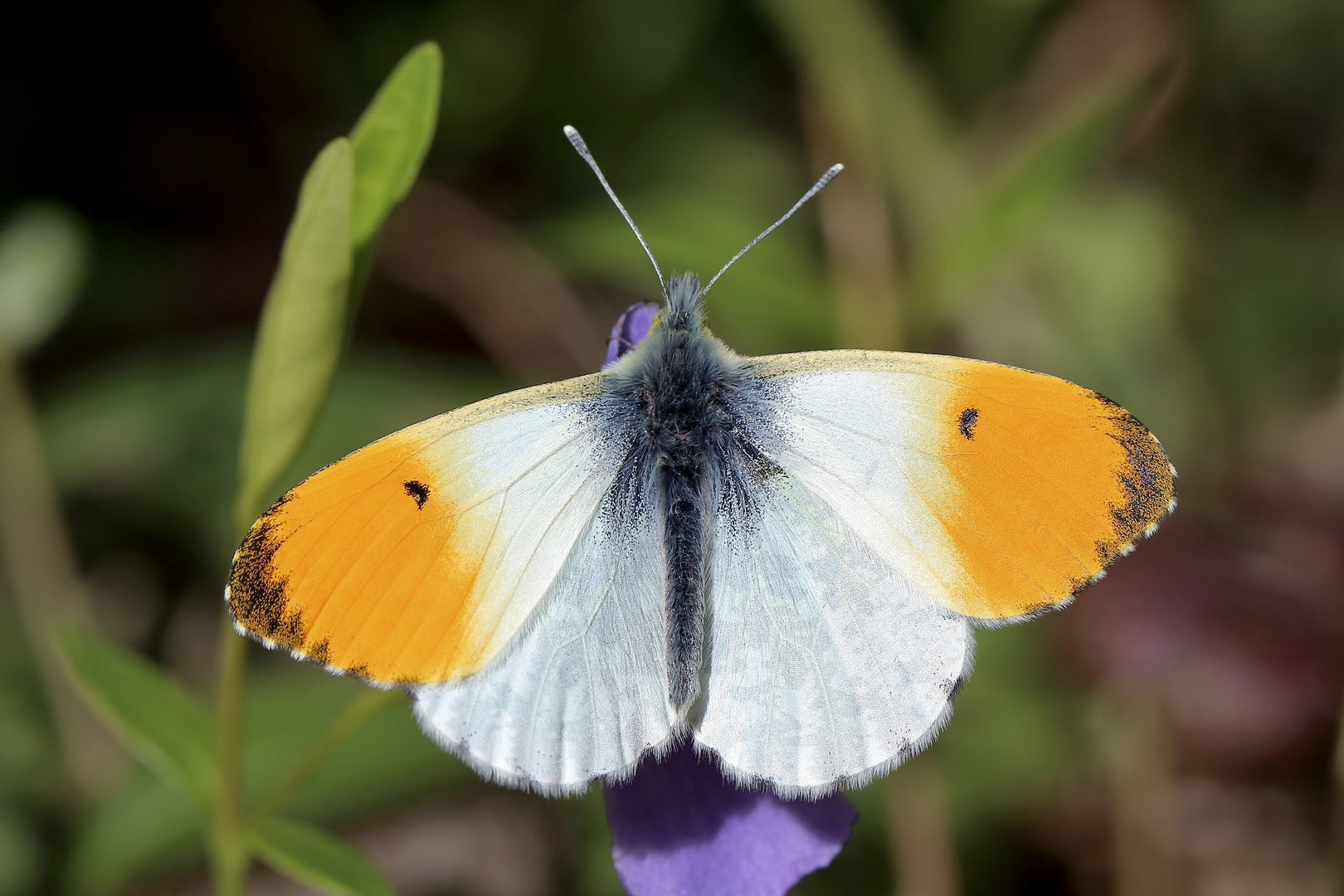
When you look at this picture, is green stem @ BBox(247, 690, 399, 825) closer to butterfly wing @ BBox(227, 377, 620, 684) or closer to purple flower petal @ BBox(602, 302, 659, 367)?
butterfly wing @ BBox(227, 377, 620, 684)

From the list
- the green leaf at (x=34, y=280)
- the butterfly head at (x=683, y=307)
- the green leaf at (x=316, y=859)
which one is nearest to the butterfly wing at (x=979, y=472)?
the butterfly head at (x=683, y=307)

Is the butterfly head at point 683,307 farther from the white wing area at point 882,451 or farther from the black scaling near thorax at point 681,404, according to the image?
the white wing area at point 882,451

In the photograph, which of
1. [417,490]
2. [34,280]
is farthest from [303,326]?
[34,280]

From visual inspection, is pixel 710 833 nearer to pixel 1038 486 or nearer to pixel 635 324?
pixel 1038 486

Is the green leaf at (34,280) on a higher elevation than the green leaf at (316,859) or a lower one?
higher

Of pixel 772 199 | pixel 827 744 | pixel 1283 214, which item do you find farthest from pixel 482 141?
pixel 827 744

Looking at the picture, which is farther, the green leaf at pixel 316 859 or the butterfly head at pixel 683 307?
the butterfly head at pixel 683 307
